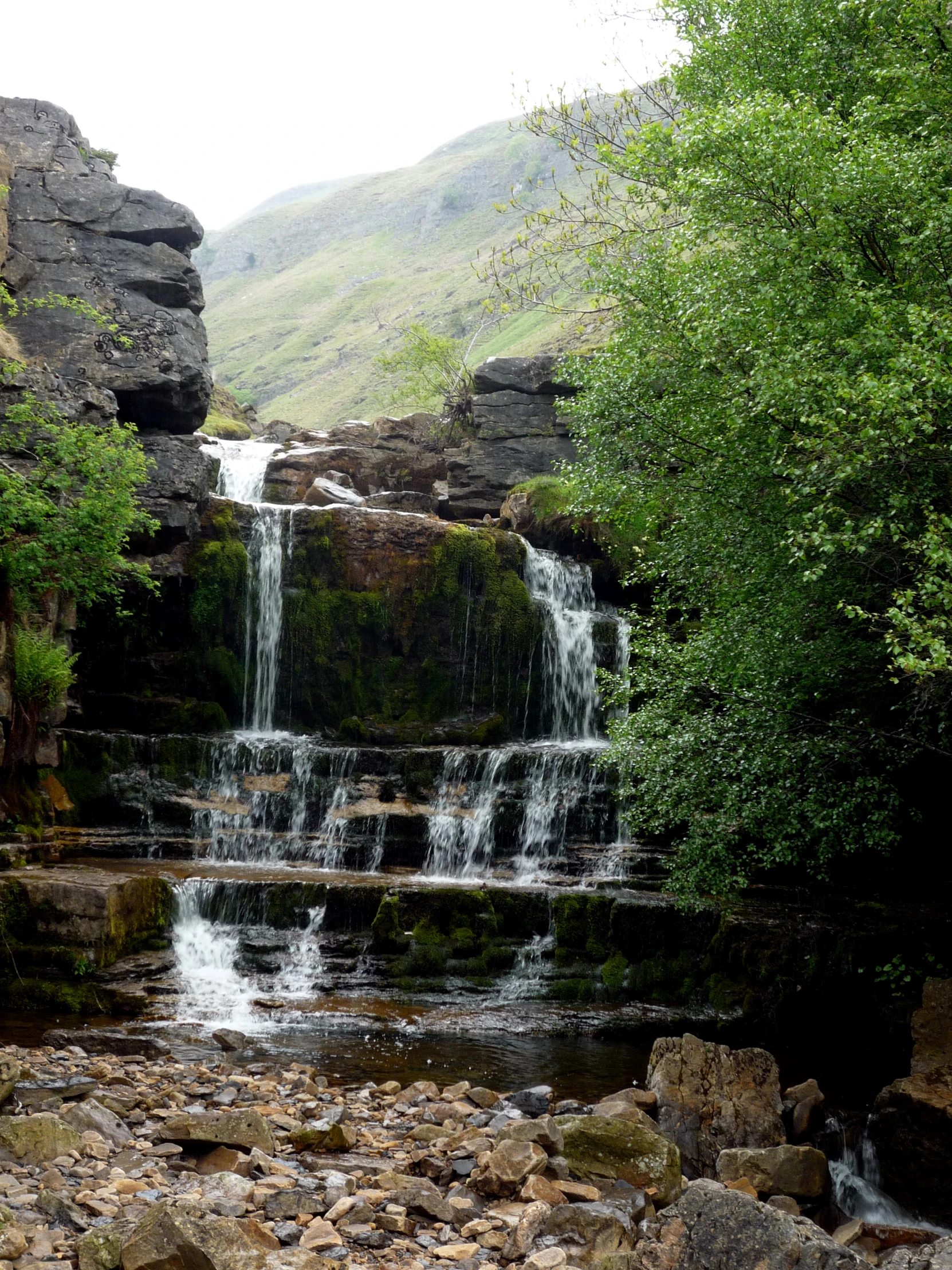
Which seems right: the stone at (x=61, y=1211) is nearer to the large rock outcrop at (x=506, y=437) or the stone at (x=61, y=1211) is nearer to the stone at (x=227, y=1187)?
the stone at (x=227, y=1187)

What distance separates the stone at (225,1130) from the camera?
7.22 m

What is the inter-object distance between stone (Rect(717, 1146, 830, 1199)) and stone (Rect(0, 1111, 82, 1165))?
17.0 feet

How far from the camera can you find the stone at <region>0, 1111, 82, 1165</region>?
6.56 m

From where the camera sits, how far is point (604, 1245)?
20.6 ft

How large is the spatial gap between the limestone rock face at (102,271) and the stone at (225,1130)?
20.6 meters

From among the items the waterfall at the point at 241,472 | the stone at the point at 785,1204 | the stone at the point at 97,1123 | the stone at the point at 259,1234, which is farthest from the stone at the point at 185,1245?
the waterfall at the point at 241,472

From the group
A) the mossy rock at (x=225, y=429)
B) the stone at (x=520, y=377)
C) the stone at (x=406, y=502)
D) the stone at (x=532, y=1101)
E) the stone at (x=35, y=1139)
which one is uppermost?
the stone at (x=520, y=377)

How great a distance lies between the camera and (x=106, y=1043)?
1079 centimetres

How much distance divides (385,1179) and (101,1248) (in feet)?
8.12

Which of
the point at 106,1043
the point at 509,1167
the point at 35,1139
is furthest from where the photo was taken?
the point at 106,1043

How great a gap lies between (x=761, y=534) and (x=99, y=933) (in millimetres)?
10217

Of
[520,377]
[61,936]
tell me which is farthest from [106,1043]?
[520,377]

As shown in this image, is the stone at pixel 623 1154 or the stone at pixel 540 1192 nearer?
the stone at pixel 540 1192

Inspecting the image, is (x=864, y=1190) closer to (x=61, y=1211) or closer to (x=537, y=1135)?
(x=537, y=1135)
